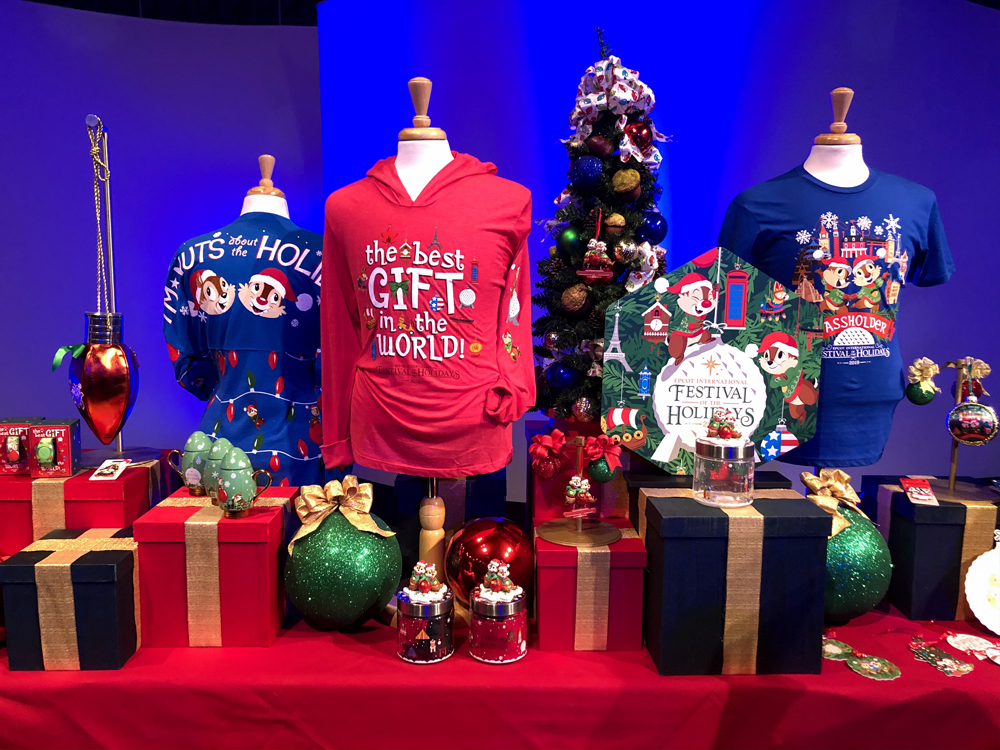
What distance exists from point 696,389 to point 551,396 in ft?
1.63

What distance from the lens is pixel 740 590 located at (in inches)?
69.1

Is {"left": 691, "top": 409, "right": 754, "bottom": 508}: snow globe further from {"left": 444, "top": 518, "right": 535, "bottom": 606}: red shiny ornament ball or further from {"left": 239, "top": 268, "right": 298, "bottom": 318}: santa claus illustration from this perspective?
{"left": 239, "top": 268, "right": 298, "bottom": 318}: santa claus illustration

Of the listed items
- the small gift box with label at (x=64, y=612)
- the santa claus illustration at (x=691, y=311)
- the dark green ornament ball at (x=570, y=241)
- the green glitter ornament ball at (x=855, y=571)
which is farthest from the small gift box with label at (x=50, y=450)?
the green glitter ornament ball at (x=855, y=571)

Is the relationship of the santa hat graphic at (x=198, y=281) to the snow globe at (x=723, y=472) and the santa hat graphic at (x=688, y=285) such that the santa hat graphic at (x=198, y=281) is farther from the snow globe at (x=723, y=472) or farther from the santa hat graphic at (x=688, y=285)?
the snow globe at (x=723, y=472)

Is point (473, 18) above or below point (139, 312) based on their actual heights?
above

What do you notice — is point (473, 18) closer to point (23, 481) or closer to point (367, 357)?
point (367, 357)

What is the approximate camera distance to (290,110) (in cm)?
335

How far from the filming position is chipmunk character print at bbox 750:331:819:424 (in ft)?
6.95

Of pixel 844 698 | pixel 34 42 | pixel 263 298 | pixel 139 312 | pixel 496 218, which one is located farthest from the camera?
pixel 139 312

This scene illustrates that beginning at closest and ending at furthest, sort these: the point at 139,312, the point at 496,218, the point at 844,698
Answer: the point at 844,698, the point at 496,218, the point at 139,312

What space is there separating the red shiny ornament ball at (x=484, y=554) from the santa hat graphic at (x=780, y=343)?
0.92 meters

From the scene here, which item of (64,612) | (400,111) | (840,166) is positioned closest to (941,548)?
(840,166)

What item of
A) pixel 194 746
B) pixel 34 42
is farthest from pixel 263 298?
pixel 34 42

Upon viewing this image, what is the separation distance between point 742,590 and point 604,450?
1.63ft
